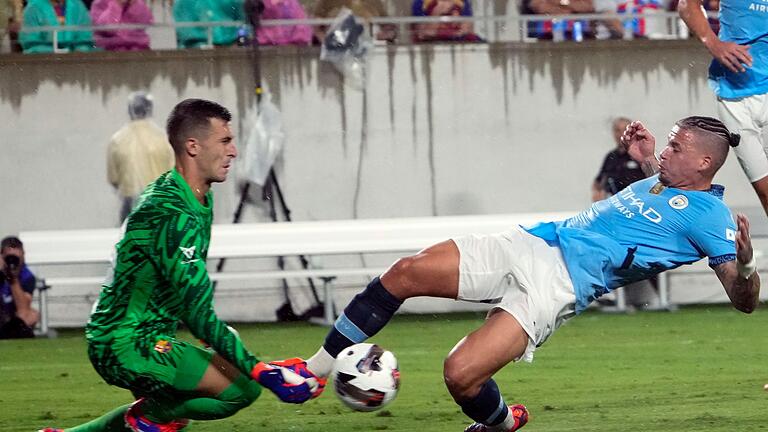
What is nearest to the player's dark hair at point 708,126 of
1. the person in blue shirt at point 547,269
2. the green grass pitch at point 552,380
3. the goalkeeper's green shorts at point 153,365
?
the person in blue shirt at point 547,269

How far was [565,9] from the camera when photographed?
1462 centimetres

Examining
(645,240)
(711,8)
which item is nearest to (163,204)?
(645,240)

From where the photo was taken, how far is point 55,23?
14.0 meters

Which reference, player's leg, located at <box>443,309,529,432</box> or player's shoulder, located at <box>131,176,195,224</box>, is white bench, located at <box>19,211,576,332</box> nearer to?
player's leg, located at <box>443,309,529,432</box>

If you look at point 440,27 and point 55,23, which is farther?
point 440,27

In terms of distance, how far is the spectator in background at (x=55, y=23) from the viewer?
550 inches

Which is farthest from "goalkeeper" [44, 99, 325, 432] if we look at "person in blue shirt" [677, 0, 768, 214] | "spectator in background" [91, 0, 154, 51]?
"spectator in background" [91, 0, 154, 51]

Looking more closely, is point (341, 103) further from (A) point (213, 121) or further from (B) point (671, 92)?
(A) point (213, 121)

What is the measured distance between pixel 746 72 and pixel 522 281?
262 centimetres

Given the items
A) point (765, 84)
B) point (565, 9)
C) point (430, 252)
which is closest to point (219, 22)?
point (565, 9)

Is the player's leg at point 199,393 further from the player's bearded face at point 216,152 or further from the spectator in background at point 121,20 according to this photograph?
the spectator in background at point 121,20

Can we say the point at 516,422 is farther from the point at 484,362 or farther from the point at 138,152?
the point at 138,152

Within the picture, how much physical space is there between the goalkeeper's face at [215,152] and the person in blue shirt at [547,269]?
1012mm

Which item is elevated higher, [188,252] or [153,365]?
[188,252]
